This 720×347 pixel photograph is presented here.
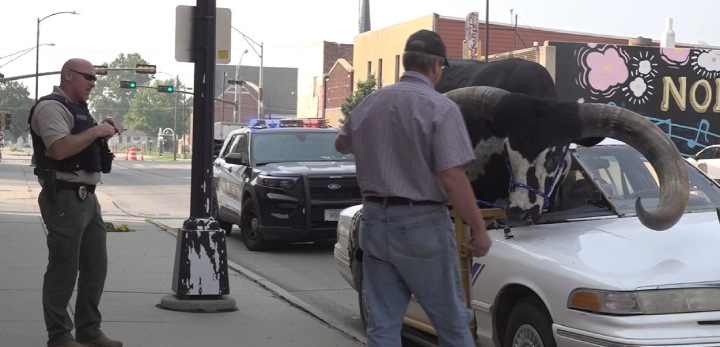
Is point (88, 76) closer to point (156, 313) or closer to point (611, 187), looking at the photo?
point (156, 313)

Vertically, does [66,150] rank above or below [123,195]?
above

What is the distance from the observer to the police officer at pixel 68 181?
6.31 meters

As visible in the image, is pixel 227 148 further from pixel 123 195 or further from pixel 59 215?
pixel 123 195

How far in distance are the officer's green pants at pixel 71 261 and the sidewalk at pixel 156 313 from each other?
1.79 feet

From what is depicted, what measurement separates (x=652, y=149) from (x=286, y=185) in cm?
802

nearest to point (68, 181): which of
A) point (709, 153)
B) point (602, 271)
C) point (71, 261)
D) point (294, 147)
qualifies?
point (71, 261)

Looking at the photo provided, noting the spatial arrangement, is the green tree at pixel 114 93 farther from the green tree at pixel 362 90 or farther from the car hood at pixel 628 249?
the car hood at pixel 628 249

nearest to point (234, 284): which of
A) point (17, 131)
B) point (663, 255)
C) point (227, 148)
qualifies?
point (663, 255)

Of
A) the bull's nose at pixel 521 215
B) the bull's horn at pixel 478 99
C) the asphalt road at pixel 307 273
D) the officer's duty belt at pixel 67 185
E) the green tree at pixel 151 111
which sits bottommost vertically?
the asphalt road at pixel 307 273

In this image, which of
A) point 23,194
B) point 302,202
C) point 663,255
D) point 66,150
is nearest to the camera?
point 663,255

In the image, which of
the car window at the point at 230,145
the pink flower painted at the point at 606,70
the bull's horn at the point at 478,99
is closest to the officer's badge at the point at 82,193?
the bull's horn at the point at 478,99

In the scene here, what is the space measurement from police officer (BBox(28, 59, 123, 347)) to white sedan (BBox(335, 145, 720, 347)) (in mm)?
2286

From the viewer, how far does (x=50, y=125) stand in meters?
6.27

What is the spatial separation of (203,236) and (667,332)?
4.30m
